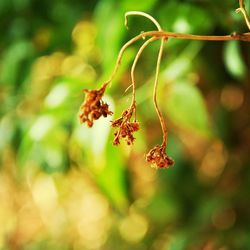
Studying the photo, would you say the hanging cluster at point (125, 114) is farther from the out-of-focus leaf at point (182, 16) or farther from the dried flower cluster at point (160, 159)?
the out-of-focus leaf at point (182, 16)

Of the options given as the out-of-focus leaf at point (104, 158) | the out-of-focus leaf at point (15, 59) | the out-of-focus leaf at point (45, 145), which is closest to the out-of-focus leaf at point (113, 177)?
the out-of-focus leaf at point (104, 158)

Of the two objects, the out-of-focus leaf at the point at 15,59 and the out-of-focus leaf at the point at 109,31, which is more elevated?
the out-of-focus leaf at the point at 15,59

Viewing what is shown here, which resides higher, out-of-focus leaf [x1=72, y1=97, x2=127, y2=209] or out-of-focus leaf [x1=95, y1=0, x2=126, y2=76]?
out-of-focus leaf [x1=95, y1=0, x2=126, y2=76]

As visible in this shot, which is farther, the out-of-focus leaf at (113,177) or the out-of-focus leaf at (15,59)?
the out-of-focus leaf at (15,59)

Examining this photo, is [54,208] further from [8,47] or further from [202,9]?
[202,9]

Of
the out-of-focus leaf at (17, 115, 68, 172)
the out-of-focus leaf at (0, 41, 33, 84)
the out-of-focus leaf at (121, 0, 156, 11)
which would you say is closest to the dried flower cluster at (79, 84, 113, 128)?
the out-of-focus leaf at (121, 0, 156, 11)

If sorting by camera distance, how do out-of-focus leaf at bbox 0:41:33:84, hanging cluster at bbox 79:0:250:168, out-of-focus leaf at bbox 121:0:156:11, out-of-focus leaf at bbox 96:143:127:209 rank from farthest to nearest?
out-of-focus leaf at bbox 0:41:33:84
out-of-focus leaf at bbox 96:143:127:209
out-of-focus leaf at bbox 121:0:156:11
hanging cluster at bbox 79:0:250:168

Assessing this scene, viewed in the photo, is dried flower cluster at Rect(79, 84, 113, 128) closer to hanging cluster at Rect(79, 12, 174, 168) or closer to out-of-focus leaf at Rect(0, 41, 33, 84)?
hanging cluster at Rect(79, 12, 174, 168)

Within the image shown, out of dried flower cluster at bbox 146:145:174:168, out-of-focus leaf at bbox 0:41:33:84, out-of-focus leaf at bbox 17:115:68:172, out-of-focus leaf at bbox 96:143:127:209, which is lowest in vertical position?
dried flower cluster at bbox 146:145:174:168

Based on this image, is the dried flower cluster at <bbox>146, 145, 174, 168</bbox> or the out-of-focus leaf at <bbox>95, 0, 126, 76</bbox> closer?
the dried flower cluster at <bbox>146, 145, 174, 168</bbox>
